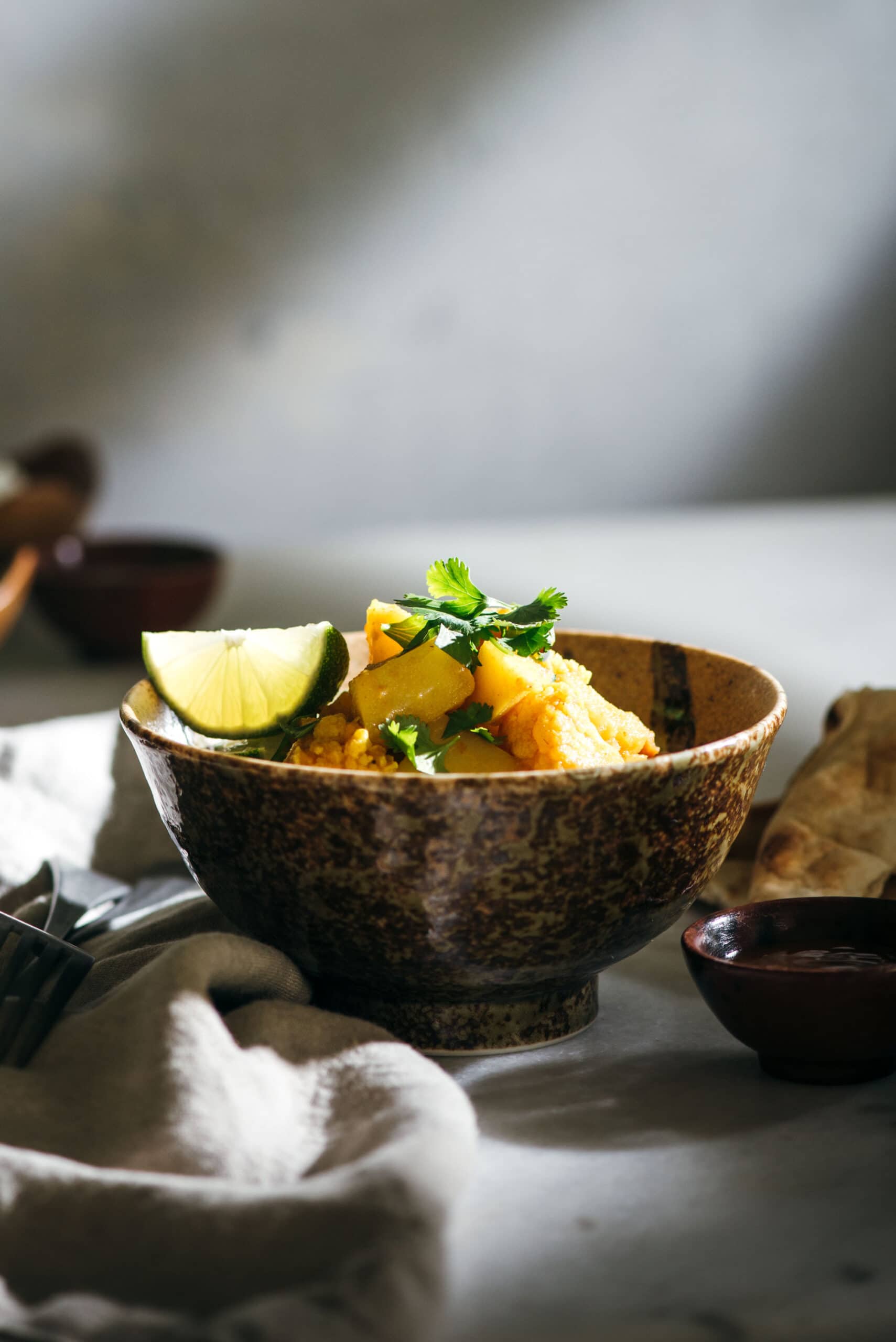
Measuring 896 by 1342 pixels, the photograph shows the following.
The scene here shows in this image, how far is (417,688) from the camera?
76cm

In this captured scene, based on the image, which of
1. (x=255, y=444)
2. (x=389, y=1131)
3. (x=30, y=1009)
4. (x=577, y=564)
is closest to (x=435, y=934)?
(x=389, y=1131)

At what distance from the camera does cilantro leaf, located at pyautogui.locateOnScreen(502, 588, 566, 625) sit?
81cm

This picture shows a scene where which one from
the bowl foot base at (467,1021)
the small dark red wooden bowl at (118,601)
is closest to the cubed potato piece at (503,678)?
the bowl foot base at (467,1021)

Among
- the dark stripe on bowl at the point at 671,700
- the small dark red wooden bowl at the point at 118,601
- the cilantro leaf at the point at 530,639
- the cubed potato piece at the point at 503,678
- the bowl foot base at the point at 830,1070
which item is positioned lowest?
the small dark red wooden bowl at the point at 118,601

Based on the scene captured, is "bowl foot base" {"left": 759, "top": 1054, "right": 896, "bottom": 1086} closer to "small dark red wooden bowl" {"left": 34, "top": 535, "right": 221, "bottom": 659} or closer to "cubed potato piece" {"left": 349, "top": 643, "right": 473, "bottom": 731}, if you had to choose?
"cubed potato piece" {"left": 349, "top": 643, "right": 473, "bottom": 731}

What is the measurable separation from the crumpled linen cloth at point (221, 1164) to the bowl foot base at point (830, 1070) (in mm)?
193

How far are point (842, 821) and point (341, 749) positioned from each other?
37cm

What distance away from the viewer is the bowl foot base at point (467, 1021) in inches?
30.6

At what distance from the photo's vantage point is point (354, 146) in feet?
10.6

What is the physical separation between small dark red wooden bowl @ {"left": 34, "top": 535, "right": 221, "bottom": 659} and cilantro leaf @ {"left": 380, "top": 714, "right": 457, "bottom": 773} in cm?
105

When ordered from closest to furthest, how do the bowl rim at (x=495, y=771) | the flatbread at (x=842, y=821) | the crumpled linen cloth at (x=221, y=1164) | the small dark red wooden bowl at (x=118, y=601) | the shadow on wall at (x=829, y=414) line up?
the crumpled linen cloth at (x=221, y=1164)
the bowl rim at (x=495, y=771)
the flatbread at (x=842, y=821)
the small dark red wooden bowl at (x=118, y=601)
the shadow on wall at (x=829, y=414)

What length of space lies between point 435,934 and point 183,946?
13 centimetres

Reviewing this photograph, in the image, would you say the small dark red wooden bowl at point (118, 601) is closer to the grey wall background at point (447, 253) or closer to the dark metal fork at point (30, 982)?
the dark metal fork at point (30, 982)

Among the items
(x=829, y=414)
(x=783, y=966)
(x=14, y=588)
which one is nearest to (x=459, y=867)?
(x=783, y=966)
